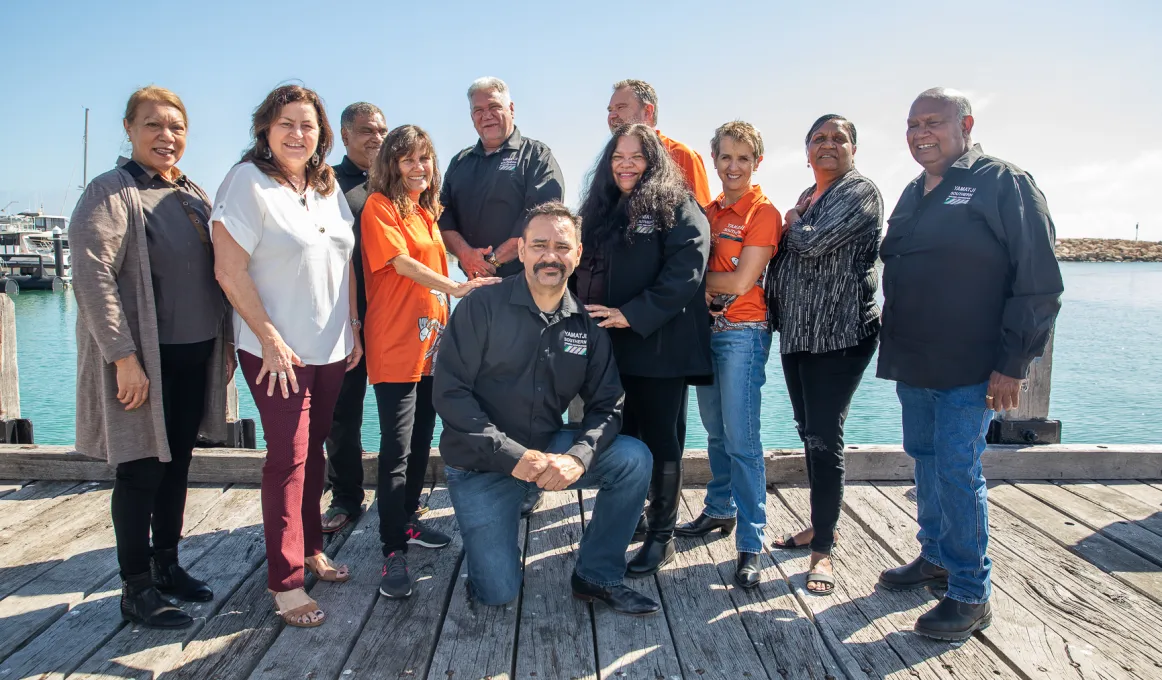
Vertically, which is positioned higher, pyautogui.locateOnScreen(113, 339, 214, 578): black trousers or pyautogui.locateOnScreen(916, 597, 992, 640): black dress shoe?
pyautogui.locateOnScreen(113, 339, 214, 578): black trousers

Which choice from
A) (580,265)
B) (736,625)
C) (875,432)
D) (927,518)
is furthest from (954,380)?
(875,432)

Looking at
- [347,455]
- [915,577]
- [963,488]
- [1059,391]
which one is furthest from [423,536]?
[1059,391]

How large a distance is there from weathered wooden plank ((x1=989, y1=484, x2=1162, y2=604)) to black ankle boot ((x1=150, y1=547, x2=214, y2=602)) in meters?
3.77

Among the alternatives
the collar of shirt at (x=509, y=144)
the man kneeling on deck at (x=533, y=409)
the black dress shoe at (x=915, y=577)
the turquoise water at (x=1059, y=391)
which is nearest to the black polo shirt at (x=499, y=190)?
the collar of shirt at (x=509, y=144)

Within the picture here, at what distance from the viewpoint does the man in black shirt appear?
3.79 m

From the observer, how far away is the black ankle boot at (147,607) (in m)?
2.73

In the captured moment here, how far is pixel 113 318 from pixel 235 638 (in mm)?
1203

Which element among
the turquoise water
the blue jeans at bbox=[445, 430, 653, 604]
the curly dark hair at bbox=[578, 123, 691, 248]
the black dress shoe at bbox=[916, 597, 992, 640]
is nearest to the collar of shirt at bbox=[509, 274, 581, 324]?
the curly dark hair at bbox=[578, 123, 691, 248]

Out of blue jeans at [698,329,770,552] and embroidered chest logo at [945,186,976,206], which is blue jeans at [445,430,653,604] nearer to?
blue jeans at [698,329,770,552]

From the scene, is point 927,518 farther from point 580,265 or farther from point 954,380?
point 580,265

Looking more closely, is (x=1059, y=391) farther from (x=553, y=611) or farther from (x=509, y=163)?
(x=553, y=611)

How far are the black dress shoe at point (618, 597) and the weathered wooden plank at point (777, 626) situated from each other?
0.37 m

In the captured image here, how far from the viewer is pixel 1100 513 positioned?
3.90m

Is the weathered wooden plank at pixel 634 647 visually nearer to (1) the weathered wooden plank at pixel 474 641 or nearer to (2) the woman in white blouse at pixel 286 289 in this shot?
(1) the weathered wooden plank at pixel 474 641
